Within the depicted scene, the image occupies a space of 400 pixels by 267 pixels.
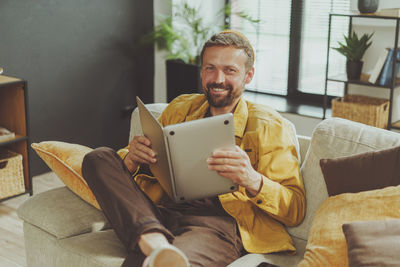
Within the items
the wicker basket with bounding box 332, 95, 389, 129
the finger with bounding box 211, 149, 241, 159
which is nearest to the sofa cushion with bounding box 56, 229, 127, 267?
the finger with bounding box 211, 149, 241, 159

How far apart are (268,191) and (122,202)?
495mm

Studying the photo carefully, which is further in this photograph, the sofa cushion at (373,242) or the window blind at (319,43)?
the window blind at (319,43)

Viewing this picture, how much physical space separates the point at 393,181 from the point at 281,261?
1.51 feet

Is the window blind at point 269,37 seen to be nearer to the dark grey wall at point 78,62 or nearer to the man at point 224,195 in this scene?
the dark grey wall at point 78,62

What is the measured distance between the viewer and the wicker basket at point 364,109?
3562 millimetres

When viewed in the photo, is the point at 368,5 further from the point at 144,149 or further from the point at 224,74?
the point at 144,149

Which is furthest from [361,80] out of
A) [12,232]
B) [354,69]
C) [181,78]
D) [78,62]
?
[12,232]

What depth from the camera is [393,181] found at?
181 centimetres

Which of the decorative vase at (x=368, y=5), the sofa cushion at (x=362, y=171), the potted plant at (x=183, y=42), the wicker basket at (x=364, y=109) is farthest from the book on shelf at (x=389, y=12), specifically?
the sofa cushion at (x=362, y=171)

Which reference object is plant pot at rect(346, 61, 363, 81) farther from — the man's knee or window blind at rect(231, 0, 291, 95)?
the man's knee

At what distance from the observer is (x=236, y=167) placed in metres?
1.81

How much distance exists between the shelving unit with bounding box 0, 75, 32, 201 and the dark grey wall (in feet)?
0.85

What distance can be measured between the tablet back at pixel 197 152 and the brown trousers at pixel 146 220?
13 centimetres

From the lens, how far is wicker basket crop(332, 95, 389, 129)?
3.56 meters
